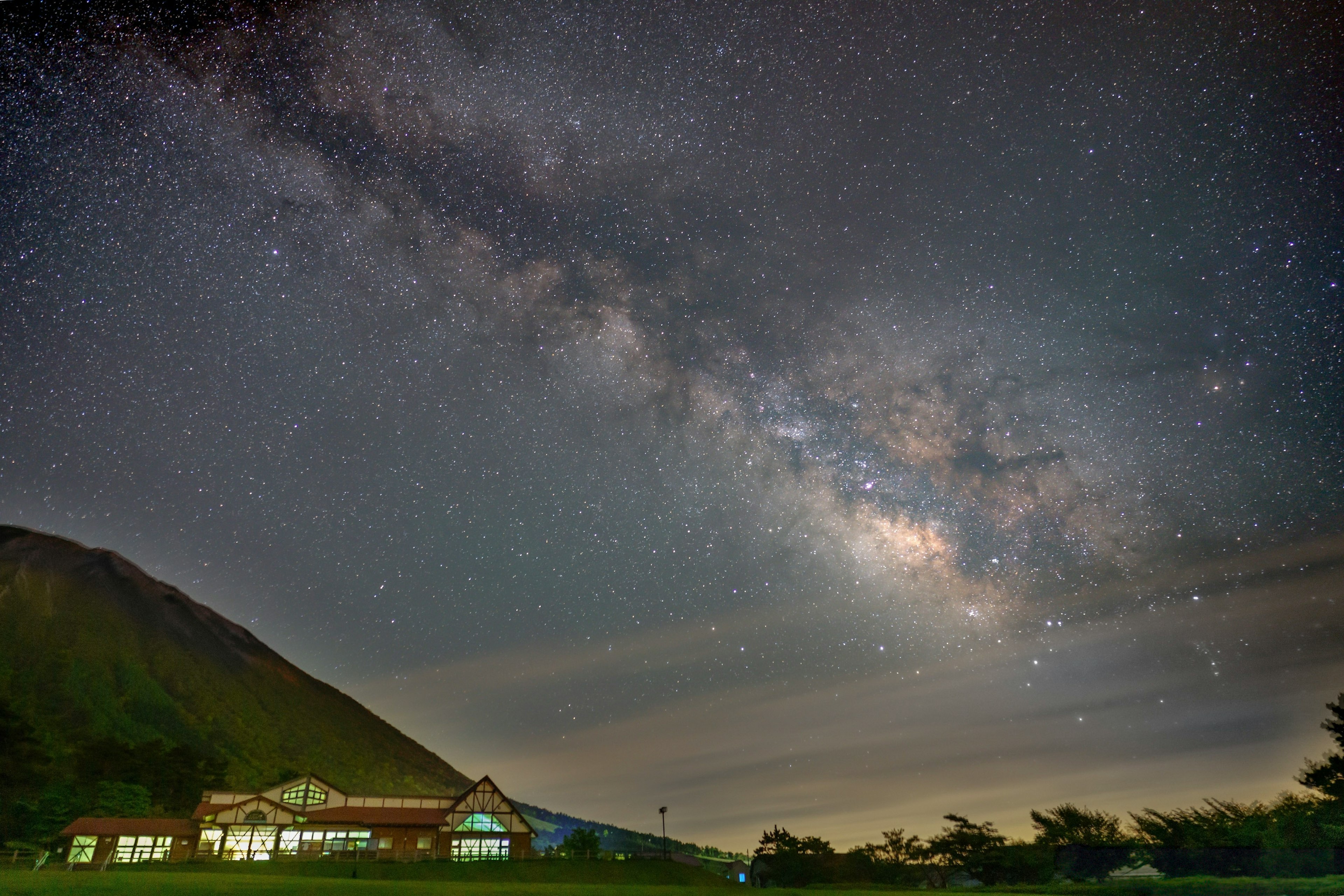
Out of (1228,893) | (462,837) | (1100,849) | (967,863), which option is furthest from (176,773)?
(1228,893)

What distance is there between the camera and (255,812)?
2404 inches

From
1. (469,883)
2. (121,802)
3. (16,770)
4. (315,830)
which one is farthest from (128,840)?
(469,883)

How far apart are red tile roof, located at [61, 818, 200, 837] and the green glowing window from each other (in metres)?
19.8

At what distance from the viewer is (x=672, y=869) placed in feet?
171

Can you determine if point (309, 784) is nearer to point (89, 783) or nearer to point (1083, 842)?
point (89, 783)

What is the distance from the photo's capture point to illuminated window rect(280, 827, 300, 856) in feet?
196

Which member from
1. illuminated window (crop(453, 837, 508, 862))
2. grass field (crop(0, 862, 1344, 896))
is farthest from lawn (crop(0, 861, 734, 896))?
illuminated window (crop(453, 837, 508, 862))

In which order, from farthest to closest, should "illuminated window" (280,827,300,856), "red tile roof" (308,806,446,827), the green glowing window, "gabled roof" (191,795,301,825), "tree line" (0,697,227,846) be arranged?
1. "tree line" (0,697,227,846)
2. the green glowing window
3. "red tile roof" (308,806,446,827)
4. "gabled roof" (191,795,301,825)
5. "illuminated window" (280,827,300,856)

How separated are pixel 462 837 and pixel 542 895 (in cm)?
4142

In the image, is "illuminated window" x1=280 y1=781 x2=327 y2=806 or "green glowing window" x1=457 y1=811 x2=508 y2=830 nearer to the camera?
"green glowing window" x1=457 y1=811 x2=508 y2=830

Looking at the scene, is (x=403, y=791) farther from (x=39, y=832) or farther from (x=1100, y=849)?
(x=1100, y=849)

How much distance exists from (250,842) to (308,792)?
671cm

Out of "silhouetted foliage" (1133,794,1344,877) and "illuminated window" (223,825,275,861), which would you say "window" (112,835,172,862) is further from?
"silhouetted foliage" (1133,794,1344,877)

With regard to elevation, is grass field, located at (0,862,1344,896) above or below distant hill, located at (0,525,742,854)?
below
